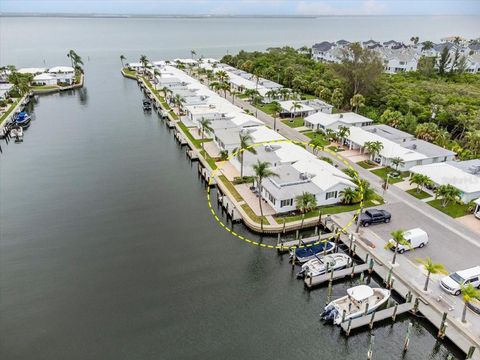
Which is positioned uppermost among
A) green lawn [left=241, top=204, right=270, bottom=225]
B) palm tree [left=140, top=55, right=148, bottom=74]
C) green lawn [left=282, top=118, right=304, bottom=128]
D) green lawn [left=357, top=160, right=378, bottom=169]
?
palm tree [left=140, top=55, right=148, bottom=74]

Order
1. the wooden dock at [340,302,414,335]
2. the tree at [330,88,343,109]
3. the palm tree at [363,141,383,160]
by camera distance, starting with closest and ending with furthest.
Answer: the wooden dock at [340,302,414,335]
the palm tree at [363,141,383,160]
the tree at [330,88,343,109]

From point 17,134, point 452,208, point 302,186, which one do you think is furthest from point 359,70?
point 17,134

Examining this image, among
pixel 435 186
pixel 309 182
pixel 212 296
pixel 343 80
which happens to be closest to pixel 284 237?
pixel 309 182

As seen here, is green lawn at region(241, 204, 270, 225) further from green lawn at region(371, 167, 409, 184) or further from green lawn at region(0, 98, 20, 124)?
green lawn at region(0, 98, 20, 124)

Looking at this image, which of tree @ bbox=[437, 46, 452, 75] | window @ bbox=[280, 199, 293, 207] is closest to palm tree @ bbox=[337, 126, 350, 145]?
window @ bbox=[280, 199, 293, 207]

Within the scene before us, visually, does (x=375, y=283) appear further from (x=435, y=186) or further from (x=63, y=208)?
(x=63, y=208)

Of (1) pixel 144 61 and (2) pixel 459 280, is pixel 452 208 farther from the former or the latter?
(1) pixel 144 61
